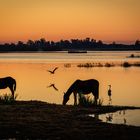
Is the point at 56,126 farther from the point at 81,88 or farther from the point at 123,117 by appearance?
the point at 81,88

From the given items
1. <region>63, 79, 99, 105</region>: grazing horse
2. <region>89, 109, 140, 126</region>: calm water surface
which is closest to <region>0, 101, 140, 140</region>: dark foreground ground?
<region>89, 109, 140, 126</region>: calm water surface

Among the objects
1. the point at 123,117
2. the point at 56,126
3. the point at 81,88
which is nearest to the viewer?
the point at 56,126

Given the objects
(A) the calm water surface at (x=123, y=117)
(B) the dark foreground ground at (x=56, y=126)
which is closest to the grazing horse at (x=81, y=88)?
(B) the dark foreground ground at (x=56, y=126)

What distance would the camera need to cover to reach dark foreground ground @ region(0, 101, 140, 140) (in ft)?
42.1

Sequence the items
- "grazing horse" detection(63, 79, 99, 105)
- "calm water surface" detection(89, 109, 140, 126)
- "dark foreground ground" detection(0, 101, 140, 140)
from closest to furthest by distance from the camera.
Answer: "dark foreground ground" detection(0, 101, 140, 140) → "calm water surface" detection(89, 109, 140, 126) → "grazing horse" detection(63, 79, 99, 105)

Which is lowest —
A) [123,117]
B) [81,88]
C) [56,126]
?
[123,117]

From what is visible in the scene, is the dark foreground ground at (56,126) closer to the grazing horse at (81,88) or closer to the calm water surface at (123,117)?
the calm water surface at (123,117)

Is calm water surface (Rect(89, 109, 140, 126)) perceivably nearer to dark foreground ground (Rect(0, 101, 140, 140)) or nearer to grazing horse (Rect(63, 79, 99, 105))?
dark foreground ground (Rect(0, 101, 140, 140))

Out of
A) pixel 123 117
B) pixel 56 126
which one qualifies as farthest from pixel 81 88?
pixel 56 126

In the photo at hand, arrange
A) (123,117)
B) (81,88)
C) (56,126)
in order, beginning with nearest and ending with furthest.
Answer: (56,126), (123,117), (81,88)

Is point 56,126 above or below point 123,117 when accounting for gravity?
above

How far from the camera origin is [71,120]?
630 inches

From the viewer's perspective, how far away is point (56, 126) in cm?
1446

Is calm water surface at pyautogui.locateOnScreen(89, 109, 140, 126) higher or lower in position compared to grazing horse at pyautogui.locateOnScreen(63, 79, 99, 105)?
lower
